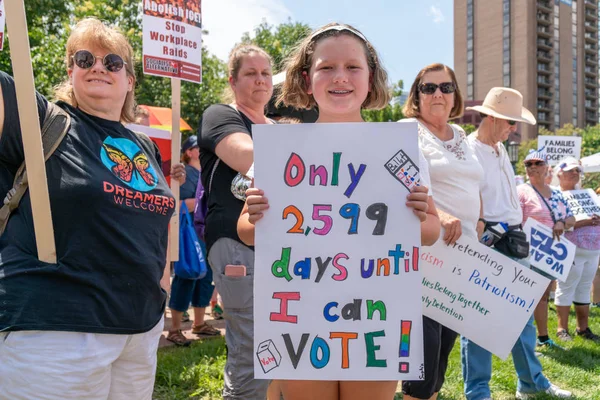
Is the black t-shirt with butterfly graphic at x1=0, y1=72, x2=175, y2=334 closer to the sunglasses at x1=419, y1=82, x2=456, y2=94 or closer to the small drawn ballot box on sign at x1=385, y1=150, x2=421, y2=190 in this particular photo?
the small drawn ballot box on sign at x1=385, y1=150, x2=421, y2=190

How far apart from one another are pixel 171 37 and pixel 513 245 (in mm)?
2814

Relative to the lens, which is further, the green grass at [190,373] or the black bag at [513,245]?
the green grass at [190,373]

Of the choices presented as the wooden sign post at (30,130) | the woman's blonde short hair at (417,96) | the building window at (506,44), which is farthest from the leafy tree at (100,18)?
the building window at (506,44)

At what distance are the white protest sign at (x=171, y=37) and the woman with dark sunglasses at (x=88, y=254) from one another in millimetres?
1861

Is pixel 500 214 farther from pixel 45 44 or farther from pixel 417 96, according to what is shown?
pixel 45 44

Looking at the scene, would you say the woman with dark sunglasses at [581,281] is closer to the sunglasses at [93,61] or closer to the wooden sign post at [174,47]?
the wooden sign post at [174,47]

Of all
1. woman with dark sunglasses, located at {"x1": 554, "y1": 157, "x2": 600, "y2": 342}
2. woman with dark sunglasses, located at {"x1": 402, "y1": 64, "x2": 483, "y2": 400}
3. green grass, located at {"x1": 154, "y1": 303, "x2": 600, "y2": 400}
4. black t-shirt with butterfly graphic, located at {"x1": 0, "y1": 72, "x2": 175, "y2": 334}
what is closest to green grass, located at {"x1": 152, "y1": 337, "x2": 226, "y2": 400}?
green grass, located at {"x1": 154, "y1": 303, "x2": 600, "y2": 400}

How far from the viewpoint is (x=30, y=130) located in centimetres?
145

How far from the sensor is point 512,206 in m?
3.65

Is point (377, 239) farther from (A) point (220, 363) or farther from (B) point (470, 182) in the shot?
(A) point (220, 363)

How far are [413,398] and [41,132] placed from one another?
209 cm

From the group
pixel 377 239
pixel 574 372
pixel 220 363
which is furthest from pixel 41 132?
pixel 574 372

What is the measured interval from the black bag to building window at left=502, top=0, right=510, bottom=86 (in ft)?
253

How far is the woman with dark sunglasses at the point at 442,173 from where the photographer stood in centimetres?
259
